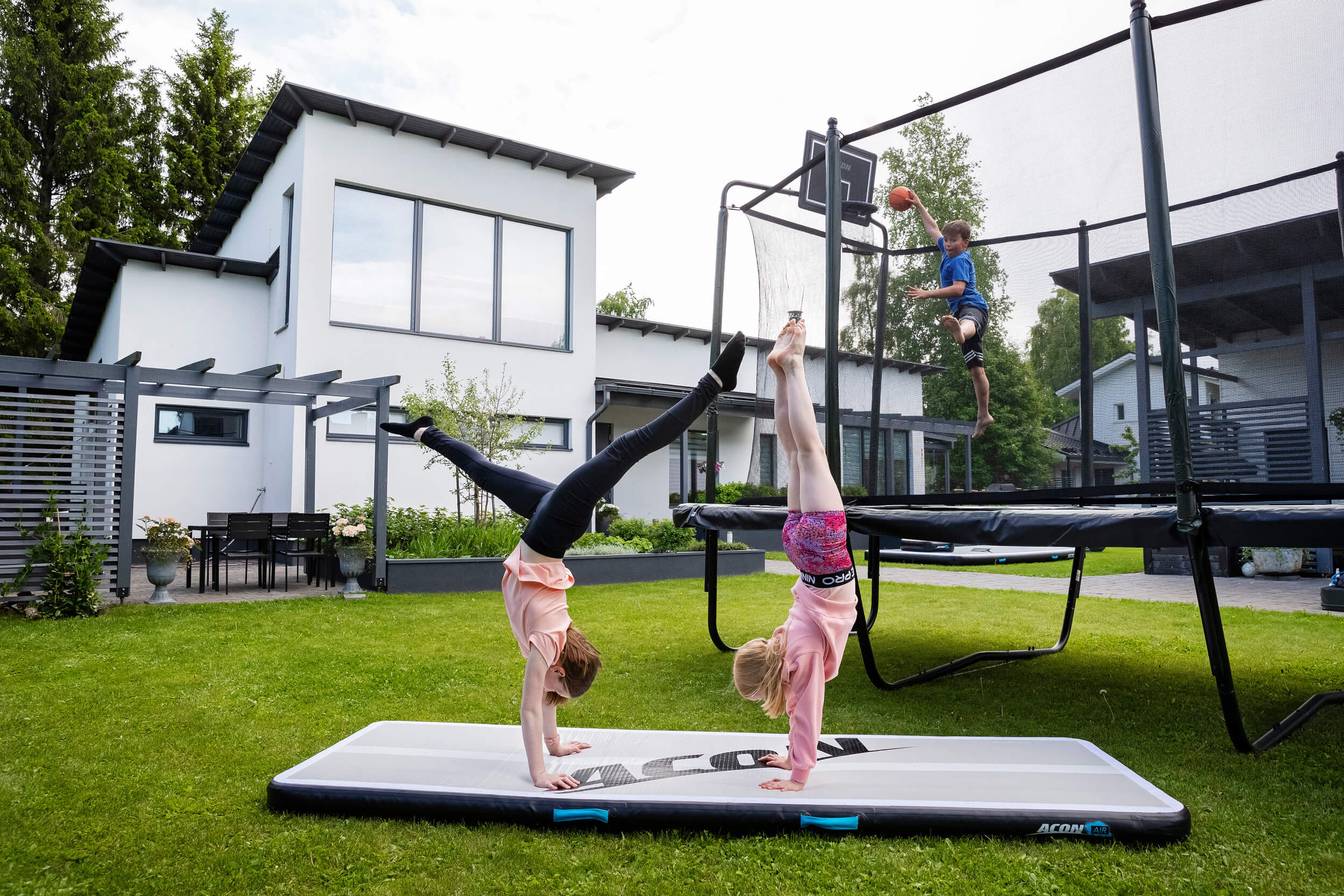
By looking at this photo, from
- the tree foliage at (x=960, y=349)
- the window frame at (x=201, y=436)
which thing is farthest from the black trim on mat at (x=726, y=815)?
the window frame at (x=201, y=436)

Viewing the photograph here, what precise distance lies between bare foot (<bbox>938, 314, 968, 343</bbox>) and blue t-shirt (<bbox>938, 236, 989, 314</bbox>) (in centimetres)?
15

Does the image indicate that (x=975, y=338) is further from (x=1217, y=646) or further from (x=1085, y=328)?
(x=1217, y=646)

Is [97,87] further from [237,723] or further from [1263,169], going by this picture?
[1263,169]

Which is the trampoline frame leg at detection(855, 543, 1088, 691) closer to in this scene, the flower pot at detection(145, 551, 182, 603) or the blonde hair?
the blonde hair

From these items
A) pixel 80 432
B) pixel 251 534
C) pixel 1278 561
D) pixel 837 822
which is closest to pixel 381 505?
pixel 251 534

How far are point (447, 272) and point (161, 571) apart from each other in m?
6.74

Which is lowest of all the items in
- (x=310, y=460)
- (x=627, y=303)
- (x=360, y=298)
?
(x=310, y=460)

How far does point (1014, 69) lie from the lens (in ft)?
14.1

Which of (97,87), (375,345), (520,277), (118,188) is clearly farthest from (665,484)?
(97,87)

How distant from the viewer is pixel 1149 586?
9555 millimetres

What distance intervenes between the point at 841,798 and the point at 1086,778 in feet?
3.00

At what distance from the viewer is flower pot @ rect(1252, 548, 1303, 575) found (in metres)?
9.32

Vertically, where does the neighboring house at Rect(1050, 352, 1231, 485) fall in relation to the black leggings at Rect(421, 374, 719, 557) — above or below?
above

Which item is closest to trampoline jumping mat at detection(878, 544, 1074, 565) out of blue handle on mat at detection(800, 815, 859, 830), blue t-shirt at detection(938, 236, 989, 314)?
blue t-shirt at detection(938, 236, 989, 314)
